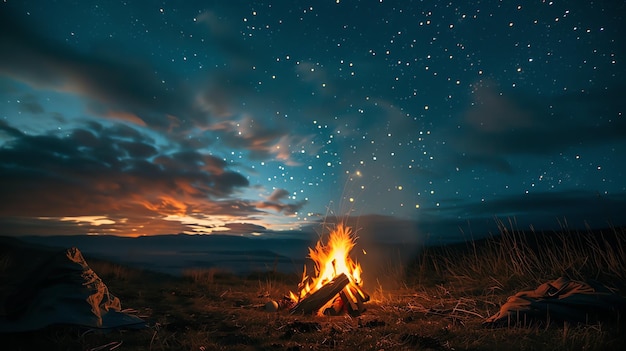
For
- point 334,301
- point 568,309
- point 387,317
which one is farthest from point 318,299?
point 568,309

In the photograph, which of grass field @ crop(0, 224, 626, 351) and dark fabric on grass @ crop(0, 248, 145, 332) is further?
dark fabric on grass @ crop(0, 248, 145, 332)

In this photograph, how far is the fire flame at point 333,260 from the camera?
29.0 feet

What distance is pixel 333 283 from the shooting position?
26.5 ft

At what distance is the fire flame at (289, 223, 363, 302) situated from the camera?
884 cm

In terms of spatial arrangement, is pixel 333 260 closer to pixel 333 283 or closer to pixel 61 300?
pixel 333 283

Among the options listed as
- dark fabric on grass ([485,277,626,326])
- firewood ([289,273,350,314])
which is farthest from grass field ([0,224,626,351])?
firewood ([289,273,350,314])

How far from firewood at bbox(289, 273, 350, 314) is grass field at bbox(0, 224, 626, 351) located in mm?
244

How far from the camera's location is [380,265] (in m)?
14.0

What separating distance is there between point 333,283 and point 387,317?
132 cm

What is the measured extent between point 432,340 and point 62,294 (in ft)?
18.0

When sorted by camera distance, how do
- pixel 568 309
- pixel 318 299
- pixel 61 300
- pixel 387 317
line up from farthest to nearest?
pixel 318 299
pixel 387 317
pixel 61 300
pixel 568 309

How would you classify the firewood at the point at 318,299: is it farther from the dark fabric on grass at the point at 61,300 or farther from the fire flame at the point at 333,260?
the dark fabric on grass at the point at 61,300

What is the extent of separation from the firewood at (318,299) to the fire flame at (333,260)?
690 millimetres

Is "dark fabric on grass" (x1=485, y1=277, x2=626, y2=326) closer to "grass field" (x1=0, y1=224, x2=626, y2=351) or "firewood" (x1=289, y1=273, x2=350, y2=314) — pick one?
"grass field" (x1=0, y1=224, x2=626, y2=351)
